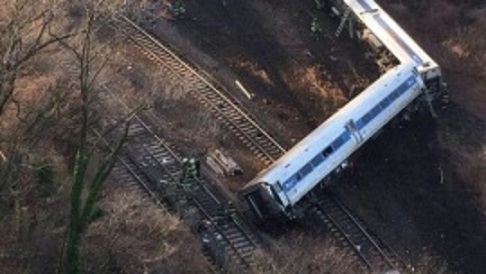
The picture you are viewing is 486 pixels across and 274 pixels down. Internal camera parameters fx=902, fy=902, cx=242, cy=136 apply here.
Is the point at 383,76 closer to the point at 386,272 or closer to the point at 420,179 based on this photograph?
the point at 420,179

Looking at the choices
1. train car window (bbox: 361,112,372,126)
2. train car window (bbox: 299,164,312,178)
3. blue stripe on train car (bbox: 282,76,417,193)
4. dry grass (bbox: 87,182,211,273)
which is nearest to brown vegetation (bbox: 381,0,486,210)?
blue stripe on train car (bbox: 282,76,417,193)

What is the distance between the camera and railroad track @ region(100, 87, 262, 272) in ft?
94.8

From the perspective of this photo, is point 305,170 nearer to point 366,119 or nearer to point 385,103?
point 366,119

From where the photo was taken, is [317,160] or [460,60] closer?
[317,160]

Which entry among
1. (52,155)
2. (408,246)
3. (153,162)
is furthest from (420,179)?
(52,155)

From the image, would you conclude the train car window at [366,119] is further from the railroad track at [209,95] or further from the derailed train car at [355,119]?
the railroad track at [209,95]

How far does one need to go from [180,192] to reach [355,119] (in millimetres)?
6767

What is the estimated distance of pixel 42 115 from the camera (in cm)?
2422

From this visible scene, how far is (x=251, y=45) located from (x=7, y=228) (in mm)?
15340

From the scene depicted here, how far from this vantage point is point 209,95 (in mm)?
35094

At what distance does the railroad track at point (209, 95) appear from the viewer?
108 ft

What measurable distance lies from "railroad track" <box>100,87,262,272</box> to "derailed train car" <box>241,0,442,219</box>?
3.86 feet

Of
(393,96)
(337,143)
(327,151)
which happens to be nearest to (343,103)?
(393,96)

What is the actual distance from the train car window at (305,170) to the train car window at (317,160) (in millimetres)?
243
